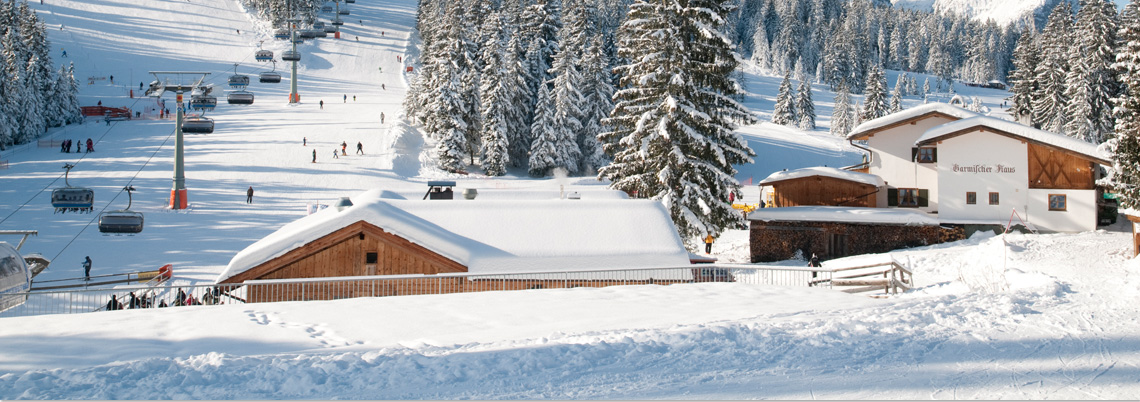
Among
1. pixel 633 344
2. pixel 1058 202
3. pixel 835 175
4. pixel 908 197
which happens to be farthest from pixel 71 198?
pixel 1058 202

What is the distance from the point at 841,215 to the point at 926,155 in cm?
688

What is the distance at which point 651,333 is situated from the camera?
1012 centimetres

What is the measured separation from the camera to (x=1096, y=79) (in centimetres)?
4703

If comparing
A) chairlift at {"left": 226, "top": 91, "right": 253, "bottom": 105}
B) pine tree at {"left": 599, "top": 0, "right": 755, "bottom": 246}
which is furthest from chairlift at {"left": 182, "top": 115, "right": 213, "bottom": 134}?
pine tree at {"left": 599, "top": 0, "right": 755, "bottom": 246}

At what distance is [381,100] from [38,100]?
30080mm

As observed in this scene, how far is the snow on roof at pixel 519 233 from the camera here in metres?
17.9

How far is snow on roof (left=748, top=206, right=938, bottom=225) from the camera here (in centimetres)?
3042

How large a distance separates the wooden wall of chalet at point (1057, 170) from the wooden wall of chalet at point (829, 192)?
21.3ft

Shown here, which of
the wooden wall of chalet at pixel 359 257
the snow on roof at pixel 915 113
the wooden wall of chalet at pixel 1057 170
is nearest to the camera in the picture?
the wooden wall of chalet at pixel 359 257

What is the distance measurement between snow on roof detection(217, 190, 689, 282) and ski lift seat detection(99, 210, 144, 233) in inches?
563

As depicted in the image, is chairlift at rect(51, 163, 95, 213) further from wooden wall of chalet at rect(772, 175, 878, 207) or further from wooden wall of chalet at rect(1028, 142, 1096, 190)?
wooden wall of chalet at rect(1028, 142, 1096, 190)

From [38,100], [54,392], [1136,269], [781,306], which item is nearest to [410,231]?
[781,306]

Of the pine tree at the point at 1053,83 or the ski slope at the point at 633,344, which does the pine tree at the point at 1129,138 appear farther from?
the pine tree at the point at 1053,83

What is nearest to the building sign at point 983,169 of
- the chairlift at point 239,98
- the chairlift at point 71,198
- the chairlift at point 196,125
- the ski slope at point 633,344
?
the ski slope at point 633,344
